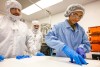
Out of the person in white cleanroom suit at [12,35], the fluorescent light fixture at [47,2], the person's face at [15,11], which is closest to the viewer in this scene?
the person in white cleanroom suit at [12,35]

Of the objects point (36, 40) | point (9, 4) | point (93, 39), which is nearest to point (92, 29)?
point (93, 39)

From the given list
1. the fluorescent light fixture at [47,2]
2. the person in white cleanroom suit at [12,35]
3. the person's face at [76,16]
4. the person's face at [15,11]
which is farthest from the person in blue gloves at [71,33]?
the fluorescent light fixture at [47,2]

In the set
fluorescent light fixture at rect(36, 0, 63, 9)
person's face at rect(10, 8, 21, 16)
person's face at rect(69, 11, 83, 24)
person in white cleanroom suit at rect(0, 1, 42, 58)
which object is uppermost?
fluorescent light fixture at rect(36, 0, 63, 9)

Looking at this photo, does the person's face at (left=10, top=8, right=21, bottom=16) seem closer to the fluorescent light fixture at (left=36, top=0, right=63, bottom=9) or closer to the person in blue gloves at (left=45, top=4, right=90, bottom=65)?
the person in blue gloves at (left=45, top=4, right=90, bottom=65)

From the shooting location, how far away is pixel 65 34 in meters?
A: 1.52

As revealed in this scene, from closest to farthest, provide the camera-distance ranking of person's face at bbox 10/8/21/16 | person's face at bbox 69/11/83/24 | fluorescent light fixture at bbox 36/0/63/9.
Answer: person's face at bbox 69/11/83/24 → person's face at bbox 10/8/21/16 → fluorescent light fixture at bbox 36/0/63/9

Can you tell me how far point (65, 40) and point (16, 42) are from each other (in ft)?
2.04

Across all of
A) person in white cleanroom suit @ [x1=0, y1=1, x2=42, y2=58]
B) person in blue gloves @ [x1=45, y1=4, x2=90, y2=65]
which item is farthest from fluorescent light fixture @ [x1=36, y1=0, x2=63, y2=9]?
person in blue gloves @ [x1=45, y1=4, x2=90, y2=65]

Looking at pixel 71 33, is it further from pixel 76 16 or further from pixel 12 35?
pixel 12 35

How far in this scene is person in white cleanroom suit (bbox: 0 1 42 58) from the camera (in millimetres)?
1583

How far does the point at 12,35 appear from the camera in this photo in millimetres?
1634

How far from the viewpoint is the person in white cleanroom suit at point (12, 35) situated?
1583mm

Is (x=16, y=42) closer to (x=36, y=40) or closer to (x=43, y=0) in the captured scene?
(x=36, y=40)

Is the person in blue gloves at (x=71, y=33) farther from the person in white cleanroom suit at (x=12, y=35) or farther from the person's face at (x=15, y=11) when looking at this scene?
the person's face at (x=15, y=11)
